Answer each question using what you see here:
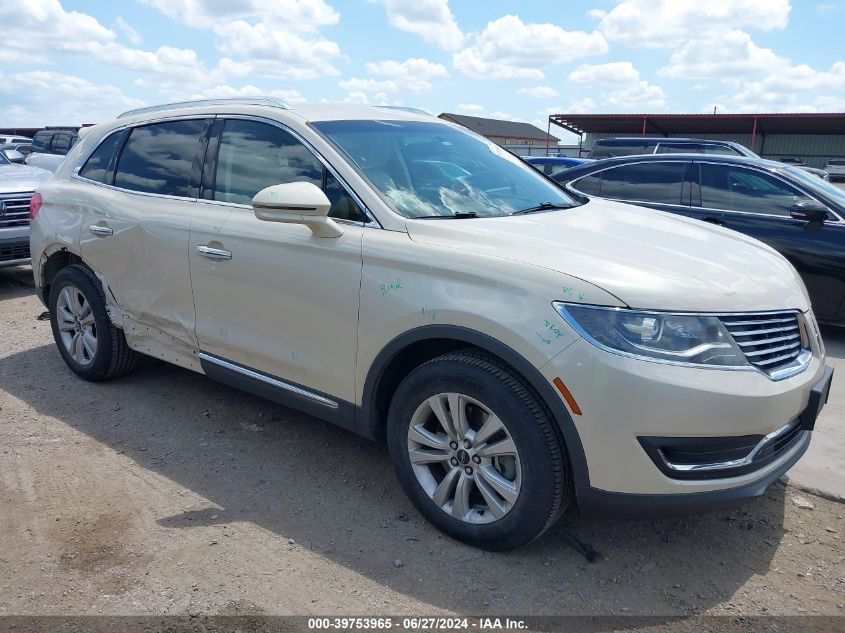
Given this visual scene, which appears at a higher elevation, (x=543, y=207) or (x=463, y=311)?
(x=543, y=207)

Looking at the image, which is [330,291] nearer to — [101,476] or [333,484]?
[333,484]

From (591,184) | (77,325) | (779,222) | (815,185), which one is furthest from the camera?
(591,184)

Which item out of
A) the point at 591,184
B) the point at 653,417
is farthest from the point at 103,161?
the point at 591,184

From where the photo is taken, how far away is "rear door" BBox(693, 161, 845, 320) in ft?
19.8

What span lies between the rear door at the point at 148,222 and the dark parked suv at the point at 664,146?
1114 cm

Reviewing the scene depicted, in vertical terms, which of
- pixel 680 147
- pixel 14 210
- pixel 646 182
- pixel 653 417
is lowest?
pixel 653 417

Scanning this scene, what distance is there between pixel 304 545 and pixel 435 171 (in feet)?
6.30

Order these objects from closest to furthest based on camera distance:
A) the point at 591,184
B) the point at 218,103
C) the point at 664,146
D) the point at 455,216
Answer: the point at 455,216
the point at 218,103
the point at 591,184
the point at 664,146

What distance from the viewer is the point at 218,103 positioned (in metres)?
4.18

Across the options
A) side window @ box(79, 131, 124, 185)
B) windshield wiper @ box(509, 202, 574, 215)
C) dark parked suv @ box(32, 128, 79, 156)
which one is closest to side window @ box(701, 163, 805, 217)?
windshield wiper @ box(509, 202, 574, 215)

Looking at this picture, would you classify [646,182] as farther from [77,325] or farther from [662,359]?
[77,325]

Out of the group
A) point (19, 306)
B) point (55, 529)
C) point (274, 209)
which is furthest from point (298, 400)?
point (19, 306)

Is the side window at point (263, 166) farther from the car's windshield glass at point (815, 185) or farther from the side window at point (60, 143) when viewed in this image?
the side window at point (60, 143)

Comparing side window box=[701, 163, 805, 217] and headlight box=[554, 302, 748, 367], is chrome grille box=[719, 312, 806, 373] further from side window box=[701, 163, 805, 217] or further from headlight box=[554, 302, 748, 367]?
side window box=[701, 163, 805, 217]
